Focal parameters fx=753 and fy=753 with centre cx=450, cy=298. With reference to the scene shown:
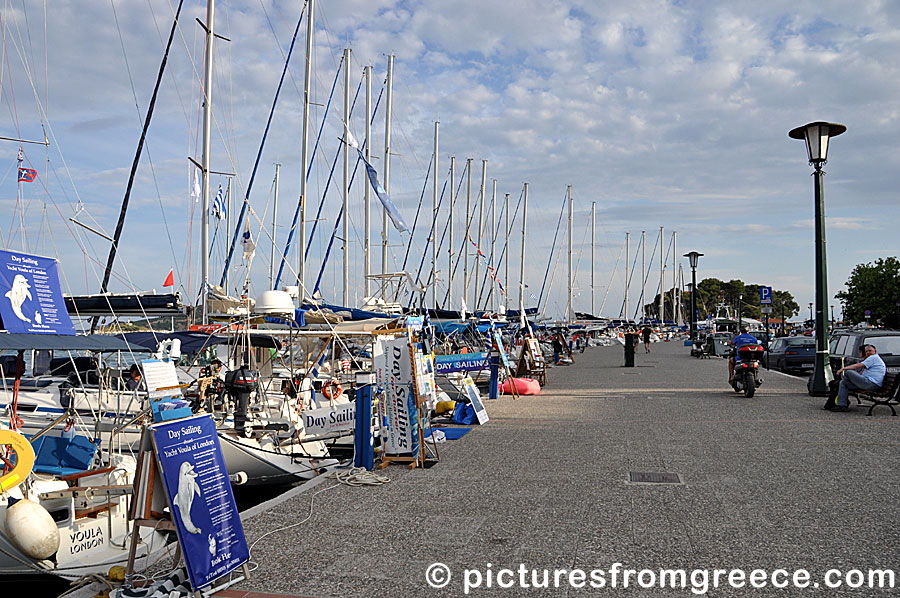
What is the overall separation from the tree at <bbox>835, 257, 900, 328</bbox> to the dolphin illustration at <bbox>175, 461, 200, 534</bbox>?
196ft

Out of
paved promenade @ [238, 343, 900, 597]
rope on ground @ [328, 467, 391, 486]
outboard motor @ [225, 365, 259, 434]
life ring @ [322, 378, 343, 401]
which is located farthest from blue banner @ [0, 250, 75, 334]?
life ring @ [322, 378, 343, 401]

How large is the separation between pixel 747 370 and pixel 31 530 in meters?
16.7

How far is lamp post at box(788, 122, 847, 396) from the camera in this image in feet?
58.1

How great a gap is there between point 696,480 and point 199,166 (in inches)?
588

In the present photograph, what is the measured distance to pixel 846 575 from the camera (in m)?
5.40

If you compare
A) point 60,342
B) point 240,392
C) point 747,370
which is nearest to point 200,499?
point 60,342

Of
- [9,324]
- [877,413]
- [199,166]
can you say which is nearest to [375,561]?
[9,324]

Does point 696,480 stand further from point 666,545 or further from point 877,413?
point 877,413

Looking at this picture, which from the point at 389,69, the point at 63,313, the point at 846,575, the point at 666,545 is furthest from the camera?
the point at 389,69

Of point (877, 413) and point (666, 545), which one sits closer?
point (666, 545)

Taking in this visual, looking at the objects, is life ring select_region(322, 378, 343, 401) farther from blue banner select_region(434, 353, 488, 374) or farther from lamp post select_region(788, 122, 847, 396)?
lamp post select_region(788, 122, 847, 396)

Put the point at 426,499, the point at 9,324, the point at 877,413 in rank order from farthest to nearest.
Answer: the point at 877,413
the point at 426,499
the point at 9,324

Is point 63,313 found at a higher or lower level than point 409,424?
higher

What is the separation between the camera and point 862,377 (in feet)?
48.7
